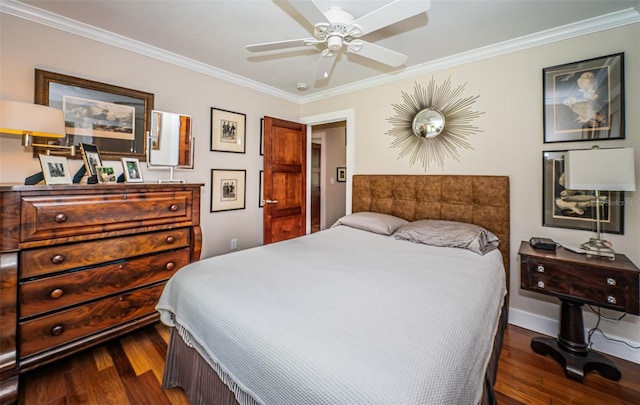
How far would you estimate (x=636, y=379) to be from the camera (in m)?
1.76

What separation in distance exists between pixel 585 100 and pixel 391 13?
1789 millimetres

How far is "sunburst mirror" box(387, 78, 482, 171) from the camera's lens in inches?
104

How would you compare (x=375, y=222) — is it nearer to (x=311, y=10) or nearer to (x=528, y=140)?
(x=528, y=140)

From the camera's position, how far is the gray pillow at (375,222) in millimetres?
2607

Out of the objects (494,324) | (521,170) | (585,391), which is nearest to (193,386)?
(494,324)

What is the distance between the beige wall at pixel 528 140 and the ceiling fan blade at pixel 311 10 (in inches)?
67.2

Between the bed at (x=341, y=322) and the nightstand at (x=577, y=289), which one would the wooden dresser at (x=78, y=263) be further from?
the nightstand at (x=577, y=289)

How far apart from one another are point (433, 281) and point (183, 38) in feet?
9.12

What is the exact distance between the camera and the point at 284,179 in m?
3.63

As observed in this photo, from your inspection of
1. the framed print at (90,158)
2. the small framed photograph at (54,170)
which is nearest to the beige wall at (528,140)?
the framed print at (90,158)

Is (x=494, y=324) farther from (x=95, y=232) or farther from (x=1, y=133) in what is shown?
(x=1, y=133)

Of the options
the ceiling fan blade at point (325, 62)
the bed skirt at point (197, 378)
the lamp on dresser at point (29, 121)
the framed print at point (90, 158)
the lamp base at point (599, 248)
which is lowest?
the bed skirt at point (197, 378)

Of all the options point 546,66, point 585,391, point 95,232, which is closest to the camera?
point 585,391

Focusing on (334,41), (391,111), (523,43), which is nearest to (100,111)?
(334,41)
